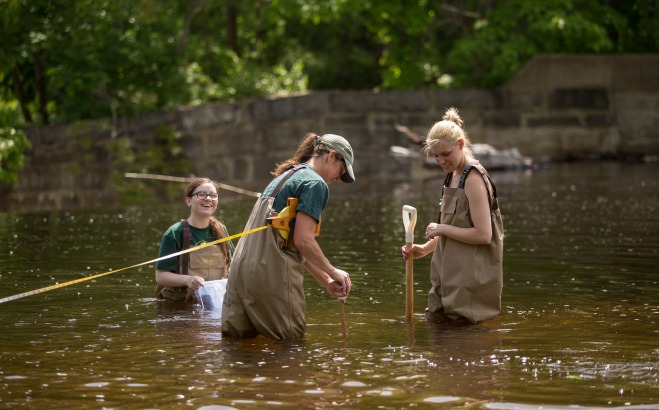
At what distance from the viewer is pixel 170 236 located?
32.5ft

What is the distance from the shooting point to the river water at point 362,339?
6.80m

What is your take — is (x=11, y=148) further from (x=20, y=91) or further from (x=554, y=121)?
(x=554, y=121)

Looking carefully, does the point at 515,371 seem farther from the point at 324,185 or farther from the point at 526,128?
the point at 526,128

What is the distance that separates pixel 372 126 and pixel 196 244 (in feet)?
51.9

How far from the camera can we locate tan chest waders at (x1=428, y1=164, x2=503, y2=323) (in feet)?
28.4

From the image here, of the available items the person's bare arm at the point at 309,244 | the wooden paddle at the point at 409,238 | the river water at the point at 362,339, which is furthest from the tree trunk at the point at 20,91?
the person's bare arm at the point at 309,244

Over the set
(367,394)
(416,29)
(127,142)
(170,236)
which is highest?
(416,29)

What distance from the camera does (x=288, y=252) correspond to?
794 centimetres

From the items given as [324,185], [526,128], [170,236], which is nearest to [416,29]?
[526,128]

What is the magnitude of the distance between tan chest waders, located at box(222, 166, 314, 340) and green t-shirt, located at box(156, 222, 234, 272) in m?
1.79

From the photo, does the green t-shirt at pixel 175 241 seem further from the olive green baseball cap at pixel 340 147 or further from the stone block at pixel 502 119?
the stone block at pixel 502 119

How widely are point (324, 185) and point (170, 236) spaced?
2438 millimetres

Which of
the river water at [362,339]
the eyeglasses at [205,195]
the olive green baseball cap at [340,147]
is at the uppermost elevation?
the olive green baseball cap at [340,147]

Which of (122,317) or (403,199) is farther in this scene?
(403,199)
